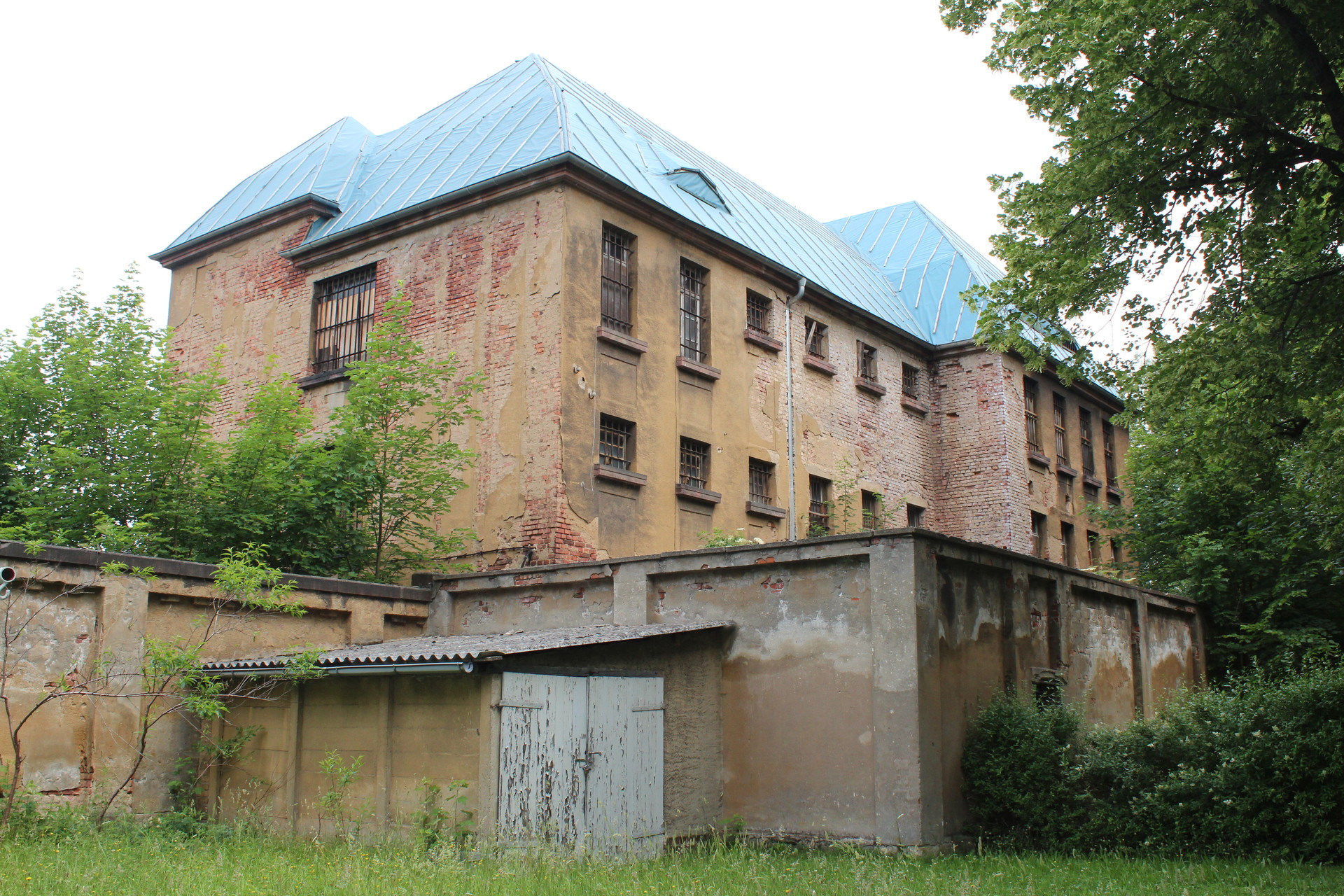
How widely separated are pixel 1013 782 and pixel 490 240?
11.1 m

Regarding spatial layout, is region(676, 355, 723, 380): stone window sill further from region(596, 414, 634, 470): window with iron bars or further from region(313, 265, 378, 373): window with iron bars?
region(313, 265, 378, 373): window with iron bars

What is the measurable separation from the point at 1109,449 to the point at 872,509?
1112cm

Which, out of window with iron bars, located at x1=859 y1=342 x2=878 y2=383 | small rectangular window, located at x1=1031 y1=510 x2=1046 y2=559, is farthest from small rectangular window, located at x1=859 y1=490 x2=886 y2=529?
small rectangular window, located at x1=1031 y1=510 x2=1046 y2=559

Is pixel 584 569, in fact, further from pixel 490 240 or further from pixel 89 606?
pixel 490 240

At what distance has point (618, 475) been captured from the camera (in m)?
16.8

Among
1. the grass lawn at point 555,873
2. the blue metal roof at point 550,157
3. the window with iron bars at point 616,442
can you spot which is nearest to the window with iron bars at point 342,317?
the blue metal roof at point 550,157

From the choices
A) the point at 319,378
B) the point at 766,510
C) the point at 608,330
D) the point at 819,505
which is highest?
the point at 608,330

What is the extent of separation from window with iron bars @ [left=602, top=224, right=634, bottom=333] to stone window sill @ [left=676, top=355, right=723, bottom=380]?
40.7 inches

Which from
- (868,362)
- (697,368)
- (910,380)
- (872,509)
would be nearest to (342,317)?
(697,368)

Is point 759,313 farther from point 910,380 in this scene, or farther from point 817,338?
point 910,380

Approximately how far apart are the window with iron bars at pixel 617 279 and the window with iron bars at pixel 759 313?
313 cm

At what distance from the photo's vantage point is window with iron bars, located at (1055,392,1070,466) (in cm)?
2748

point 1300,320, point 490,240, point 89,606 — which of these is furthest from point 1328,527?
point 89,606

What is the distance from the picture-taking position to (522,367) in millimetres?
16906
